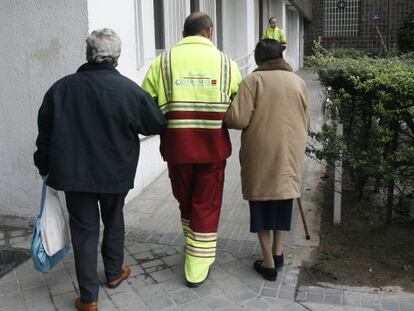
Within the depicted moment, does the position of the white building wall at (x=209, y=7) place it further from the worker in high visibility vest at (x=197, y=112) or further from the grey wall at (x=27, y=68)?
the worker in high visibility vest at (x=197, y=112)

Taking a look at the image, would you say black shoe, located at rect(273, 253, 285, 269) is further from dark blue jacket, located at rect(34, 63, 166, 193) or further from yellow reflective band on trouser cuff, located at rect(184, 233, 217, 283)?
dark blue jacket, located at rect(34, 63, 166, 193)

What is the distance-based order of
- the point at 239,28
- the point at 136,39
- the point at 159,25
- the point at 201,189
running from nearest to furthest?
1. the point at 201,189
2. the point at 136,39
3. the point at 159,25
4. the point at 239,28

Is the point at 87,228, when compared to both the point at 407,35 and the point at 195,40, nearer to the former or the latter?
the point at 195,40

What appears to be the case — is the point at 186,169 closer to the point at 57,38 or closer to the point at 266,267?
the point at 266,267

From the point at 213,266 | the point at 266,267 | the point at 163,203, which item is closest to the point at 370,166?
the point at 266,267

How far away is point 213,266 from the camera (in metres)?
4.05

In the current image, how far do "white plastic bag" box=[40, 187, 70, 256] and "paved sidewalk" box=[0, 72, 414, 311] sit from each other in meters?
0.40

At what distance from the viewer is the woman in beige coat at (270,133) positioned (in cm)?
352

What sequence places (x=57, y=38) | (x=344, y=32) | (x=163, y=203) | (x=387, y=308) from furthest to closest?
(x=344, y=32)
(x=163, y=203)
(x=57, y=38)
(x=387, y=308)

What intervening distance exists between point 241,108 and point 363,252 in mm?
1705

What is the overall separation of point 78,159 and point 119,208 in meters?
0.51

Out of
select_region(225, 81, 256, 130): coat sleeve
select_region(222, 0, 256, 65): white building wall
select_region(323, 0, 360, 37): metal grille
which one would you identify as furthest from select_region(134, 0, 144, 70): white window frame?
select_region(323, 0, 360, 37): metal grille

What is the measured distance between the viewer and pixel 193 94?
11.3 feet

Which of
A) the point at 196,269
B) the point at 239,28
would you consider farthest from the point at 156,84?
the point at 239,28
